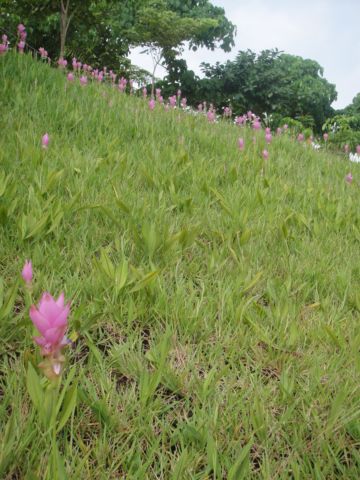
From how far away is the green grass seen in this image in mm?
1089

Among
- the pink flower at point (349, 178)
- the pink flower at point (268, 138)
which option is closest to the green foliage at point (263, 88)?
the pink flower at point (268, 138)

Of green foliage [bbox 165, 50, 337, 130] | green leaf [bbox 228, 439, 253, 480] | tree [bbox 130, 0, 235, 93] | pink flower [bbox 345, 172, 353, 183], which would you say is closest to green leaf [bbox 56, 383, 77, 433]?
green leaf [bbox 228, 439, 253, 480]

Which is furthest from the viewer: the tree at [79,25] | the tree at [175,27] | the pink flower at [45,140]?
the tree at [175,27]

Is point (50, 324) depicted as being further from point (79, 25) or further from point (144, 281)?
point (79, 25)

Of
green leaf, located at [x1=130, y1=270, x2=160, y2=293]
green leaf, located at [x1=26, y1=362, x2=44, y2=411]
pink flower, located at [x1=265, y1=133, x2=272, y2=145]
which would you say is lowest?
green leaf, located at [x1=26, y1=362, x2=44, y2=411]

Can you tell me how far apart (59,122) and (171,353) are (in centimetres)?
273

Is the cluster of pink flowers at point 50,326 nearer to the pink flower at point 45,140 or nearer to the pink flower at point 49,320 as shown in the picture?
the pink flower at point 49,320

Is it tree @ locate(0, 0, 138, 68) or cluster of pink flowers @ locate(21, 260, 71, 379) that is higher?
tree @ locate(0, 0, 138, 68)

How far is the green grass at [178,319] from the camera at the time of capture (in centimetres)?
109

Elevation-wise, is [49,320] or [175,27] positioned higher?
[175,27]

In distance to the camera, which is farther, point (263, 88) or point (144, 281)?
point (263, 88)

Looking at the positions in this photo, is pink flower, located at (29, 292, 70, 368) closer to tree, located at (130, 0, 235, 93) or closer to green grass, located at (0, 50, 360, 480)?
green grass, located at (0, 50, 360, 480)

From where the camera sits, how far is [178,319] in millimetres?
1554

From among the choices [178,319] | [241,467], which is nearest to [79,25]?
[178,319]
